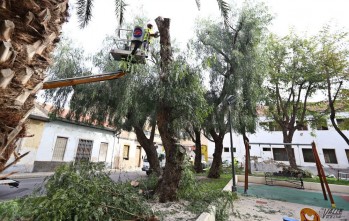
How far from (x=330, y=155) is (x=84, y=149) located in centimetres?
2837

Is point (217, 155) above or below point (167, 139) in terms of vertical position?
below

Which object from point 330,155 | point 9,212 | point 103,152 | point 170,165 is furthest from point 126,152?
point 330,155

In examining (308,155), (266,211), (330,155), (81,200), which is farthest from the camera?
(308,155)

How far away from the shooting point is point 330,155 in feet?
72.3

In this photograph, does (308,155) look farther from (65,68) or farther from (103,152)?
(65,68)

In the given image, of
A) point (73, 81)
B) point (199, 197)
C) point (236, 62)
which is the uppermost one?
point (236, 62)

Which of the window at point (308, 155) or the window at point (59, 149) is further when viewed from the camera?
the window at point (308, 155)

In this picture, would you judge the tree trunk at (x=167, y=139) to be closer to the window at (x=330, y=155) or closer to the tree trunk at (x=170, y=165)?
the tree trunk at (x=170, y=165)

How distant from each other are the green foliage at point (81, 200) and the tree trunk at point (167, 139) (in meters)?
1.67

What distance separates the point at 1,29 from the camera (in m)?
1.16

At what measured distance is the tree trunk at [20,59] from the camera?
3.68 feet

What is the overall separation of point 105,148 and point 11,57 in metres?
20.2

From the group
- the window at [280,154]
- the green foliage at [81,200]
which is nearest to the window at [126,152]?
the green foliage at [81,200]

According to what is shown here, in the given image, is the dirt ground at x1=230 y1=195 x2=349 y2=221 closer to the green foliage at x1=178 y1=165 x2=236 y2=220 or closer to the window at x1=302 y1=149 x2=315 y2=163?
the green foliage at x1=178 y1=165 x2=236 y2=220
